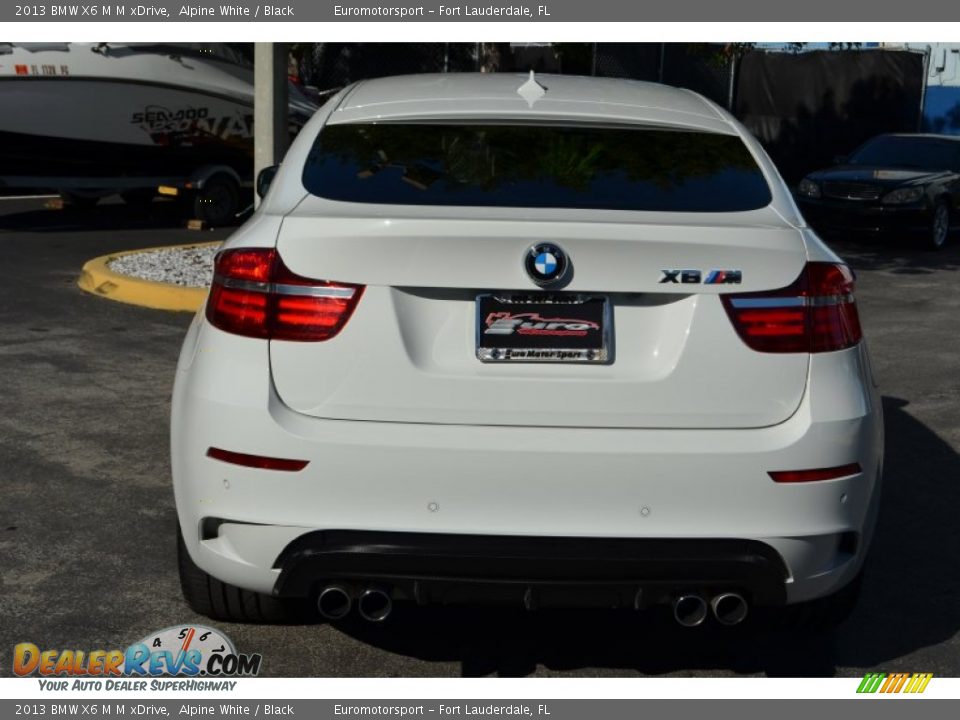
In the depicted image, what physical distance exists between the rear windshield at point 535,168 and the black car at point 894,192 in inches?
495

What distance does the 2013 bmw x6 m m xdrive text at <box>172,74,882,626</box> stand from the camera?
140 inches

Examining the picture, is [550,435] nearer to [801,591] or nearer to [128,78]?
[801,591]

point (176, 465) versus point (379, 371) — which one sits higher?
point (379, 371)

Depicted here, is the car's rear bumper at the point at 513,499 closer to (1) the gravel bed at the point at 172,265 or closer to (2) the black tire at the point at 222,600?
(2) the black tire at the point at 222,600

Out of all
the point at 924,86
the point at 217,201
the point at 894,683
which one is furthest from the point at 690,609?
the point at 924,86

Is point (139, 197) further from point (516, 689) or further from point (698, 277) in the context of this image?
point (698, 277)

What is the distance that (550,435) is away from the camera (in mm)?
3561

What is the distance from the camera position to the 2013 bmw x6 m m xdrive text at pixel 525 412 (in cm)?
355

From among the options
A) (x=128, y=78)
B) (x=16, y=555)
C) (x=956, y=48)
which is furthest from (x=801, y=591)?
(x=956, y=48)

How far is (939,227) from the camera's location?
1667 centimetres

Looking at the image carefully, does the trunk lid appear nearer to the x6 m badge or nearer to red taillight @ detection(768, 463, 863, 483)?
the x6 m badge

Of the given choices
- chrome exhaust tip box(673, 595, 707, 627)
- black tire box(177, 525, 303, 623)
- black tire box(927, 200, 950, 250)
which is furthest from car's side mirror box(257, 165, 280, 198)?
black tire box(927, 200, 950, 250)

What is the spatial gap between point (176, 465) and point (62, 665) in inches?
31.3

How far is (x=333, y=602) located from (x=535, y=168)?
4.51 ft
